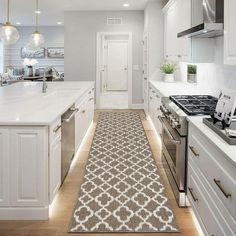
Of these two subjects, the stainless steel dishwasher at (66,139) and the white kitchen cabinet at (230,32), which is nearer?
the white kitchen cabinet at (230,32)

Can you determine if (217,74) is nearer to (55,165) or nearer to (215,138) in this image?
(215,138)

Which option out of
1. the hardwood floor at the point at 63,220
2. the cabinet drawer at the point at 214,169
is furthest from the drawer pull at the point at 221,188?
the hardwood floor at the point at 63,220

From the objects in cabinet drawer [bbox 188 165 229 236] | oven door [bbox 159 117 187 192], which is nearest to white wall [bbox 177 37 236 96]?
oven door [bbox 159 117 187 192]

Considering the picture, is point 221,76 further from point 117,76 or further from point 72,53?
point 117,76

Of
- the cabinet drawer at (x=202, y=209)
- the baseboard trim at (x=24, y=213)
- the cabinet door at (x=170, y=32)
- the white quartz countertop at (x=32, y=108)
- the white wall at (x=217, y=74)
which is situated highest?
the cabinet door at (x=170, y=32)

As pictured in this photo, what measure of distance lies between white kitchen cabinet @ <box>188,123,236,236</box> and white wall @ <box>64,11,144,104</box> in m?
6.72

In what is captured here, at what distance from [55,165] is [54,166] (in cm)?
4

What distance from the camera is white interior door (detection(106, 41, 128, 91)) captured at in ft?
46.3

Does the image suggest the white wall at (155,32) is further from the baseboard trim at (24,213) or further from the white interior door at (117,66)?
the white interior door at (117,66)

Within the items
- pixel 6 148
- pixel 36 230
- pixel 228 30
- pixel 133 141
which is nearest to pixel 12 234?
pixel 36 230

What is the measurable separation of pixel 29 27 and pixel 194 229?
506 inches

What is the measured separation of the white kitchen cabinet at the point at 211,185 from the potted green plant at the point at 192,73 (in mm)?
2798

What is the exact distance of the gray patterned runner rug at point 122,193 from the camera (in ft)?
8.93

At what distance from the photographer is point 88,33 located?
9078mm
